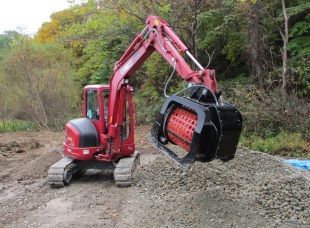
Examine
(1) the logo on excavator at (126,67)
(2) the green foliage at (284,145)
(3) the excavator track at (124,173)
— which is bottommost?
(2) the green foliage at (284,145)

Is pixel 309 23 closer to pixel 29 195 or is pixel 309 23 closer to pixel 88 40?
pixel 88 40

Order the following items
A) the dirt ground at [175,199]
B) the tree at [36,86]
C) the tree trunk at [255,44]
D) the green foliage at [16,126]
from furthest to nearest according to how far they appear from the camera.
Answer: the green foliage at [16,126], the tree at [36,86], the tree trunk at [255,44], the dirt ground at [175,199]

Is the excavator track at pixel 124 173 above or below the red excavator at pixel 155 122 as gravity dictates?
below

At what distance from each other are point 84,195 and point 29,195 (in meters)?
1.05

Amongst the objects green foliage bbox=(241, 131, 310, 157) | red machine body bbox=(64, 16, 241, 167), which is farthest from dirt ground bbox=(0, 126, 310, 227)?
green foliage bbox=(241, 131, 310, 157)

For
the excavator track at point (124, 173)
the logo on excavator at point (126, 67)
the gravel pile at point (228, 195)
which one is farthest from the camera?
the logo on excavator at point (126, 67)

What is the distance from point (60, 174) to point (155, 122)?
2739mm

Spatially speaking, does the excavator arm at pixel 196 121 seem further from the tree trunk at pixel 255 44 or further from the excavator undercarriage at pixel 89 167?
the tree trunk at pixel 255 44

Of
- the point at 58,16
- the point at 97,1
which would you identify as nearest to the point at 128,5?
the point at 97,1

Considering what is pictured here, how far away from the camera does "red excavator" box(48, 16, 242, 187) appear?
3.96 metres

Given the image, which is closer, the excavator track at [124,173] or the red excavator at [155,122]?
the red excavator at [155,122]

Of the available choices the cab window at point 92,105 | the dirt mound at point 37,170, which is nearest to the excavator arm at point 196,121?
the cab window at point 92,105

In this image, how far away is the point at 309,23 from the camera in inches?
485

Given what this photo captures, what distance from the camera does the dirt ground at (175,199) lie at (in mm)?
4285
